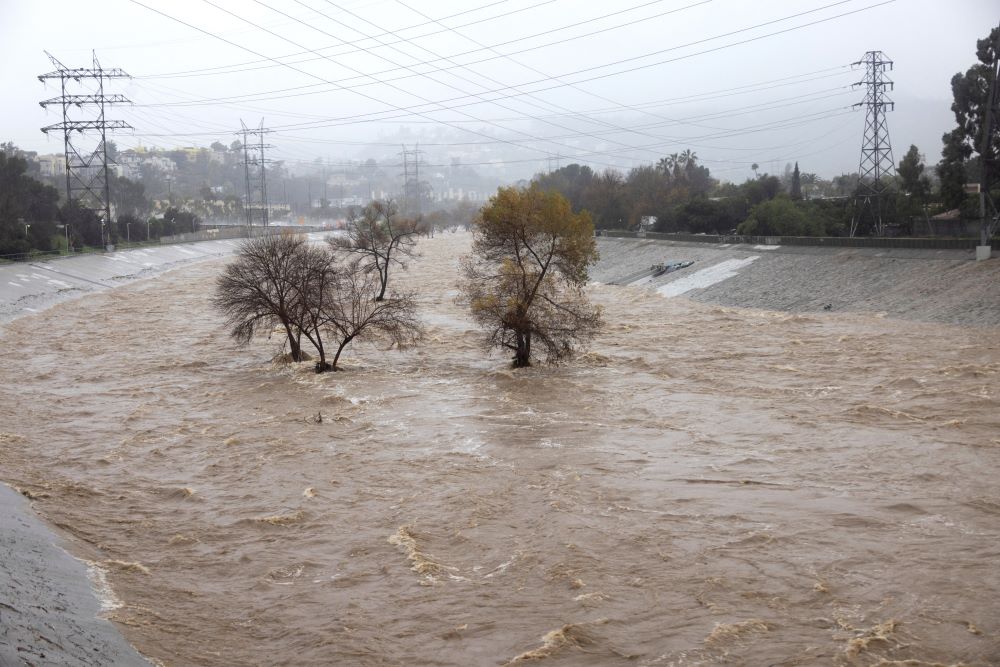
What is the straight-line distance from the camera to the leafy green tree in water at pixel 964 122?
5566 cm

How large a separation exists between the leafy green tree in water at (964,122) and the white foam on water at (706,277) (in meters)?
12.6

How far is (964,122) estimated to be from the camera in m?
56.9

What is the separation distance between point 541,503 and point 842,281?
3675cm

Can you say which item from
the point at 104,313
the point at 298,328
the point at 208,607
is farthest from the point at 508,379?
the point at 104,313

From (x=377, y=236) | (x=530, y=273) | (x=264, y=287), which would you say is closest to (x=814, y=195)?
Answer: (x=377, y=236)

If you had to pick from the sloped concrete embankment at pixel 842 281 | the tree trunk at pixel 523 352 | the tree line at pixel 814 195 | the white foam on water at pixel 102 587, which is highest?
the tree line at pixel 814 195

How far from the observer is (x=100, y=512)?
63.1 ft

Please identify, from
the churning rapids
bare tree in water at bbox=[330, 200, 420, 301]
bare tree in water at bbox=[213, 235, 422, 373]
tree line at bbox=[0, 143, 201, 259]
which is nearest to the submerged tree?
the churning rapids

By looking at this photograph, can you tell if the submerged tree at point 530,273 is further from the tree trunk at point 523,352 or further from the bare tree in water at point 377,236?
the bare tree in water at point 377,236

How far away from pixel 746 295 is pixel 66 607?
4665 cm

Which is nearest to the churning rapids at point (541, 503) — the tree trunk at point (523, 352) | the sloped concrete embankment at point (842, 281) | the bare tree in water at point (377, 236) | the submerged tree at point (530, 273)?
the tree trunk at point (523, 352)

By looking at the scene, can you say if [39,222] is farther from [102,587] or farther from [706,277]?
[102,587]

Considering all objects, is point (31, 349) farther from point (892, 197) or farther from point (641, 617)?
point (892, 197)

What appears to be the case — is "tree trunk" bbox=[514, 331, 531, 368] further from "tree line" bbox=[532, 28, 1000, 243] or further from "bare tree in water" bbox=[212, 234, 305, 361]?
"tree line" bbox=[532, 28, 1000, 243]
